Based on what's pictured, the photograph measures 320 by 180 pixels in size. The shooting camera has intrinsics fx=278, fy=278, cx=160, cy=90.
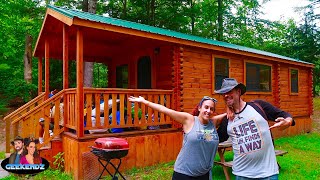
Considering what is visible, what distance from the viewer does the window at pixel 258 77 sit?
10.4 metres

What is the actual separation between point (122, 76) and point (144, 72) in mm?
1795

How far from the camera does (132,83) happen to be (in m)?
10.3

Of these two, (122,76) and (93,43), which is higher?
(93,43)

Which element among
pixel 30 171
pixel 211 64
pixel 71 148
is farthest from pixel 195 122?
pixel 211 64

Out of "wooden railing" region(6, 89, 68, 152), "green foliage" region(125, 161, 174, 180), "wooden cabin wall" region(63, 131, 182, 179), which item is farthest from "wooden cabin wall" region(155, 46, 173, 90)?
"wooden railing" region(6, 89, 68, 152)

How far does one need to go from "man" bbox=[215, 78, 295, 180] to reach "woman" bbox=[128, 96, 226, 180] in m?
0.30

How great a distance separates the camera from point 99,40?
29.3ft

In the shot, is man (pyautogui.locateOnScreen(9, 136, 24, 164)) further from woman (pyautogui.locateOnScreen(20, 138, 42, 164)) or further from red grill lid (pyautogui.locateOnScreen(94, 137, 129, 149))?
red grill lid (pyautogui.locateOnScreen(94, 137, 129, 149))

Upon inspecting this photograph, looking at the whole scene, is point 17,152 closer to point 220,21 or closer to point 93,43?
point 93,43

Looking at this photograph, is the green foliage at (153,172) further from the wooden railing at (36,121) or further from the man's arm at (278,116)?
the man's arm at (278,116)

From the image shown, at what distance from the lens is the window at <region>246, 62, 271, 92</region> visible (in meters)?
10.4

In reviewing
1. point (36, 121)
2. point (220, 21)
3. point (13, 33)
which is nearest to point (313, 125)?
point (220, 21)

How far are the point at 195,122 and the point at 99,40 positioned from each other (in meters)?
6.68

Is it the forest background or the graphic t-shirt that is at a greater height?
the forest background
